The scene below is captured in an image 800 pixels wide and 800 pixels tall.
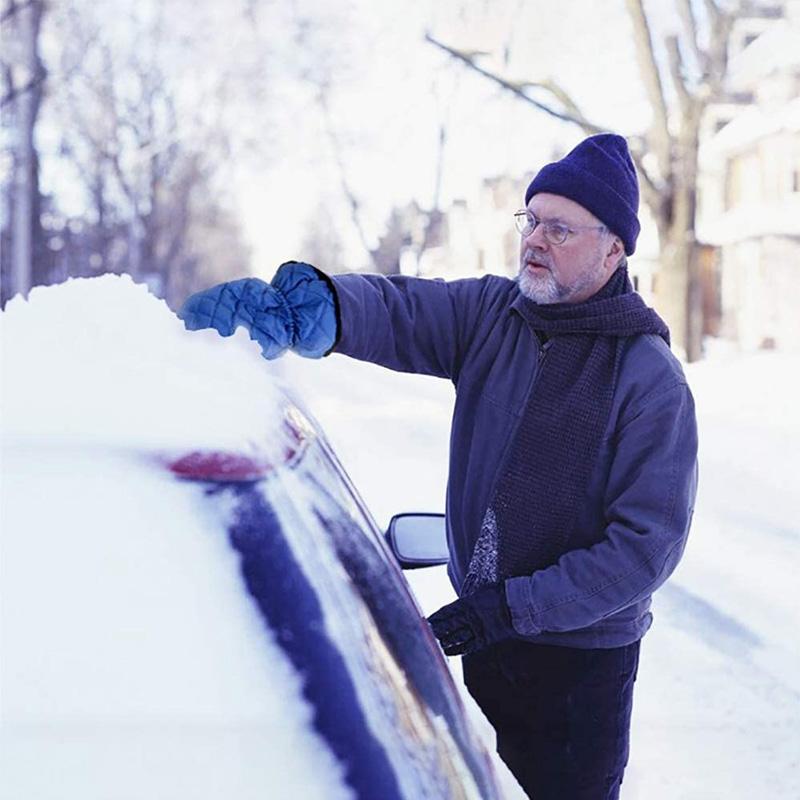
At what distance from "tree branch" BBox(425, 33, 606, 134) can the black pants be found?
15.0 m

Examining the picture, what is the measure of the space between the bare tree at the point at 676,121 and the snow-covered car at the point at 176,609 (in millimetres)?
15654

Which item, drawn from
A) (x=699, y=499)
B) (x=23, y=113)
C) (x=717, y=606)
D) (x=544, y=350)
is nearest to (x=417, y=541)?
(x=544, y=350)

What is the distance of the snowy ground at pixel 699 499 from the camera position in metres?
1.30

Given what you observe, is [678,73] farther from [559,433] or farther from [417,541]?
[559,433]

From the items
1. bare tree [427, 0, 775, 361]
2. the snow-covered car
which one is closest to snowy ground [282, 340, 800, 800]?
the snow-covered car

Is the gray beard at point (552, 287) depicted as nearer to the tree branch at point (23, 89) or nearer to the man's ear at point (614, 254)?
the man's ear at point (614, 254)

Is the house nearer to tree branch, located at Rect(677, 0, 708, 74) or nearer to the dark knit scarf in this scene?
tree branch, located at Rect(677, 0, 708, 74)

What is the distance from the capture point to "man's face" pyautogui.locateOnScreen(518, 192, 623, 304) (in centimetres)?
230

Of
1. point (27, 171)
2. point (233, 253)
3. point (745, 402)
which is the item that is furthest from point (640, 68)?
point (233, 253)

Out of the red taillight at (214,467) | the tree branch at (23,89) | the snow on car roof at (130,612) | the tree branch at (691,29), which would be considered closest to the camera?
the snow on car roof at (130,612)

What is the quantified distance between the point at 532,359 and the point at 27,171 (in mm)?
14522

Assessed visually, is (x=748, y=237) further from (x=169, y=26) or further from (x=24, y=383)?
(x=24, y=383)

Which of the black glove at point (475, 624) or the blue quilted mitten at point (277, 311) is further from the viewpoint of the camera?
the black glove at point (475, 624)

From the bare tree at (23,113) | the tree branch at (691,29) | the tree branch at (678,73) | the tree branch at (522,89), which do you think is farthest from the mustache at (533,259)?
the tree branch at (691,29)
